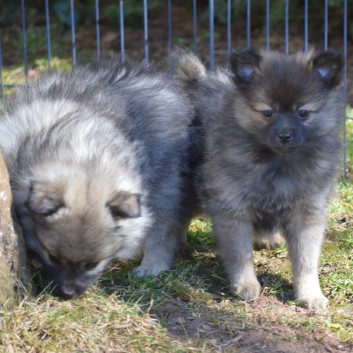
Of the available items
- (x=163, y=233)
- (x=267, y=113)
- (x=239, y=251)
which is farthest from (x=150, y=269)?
(x=267, y=113)

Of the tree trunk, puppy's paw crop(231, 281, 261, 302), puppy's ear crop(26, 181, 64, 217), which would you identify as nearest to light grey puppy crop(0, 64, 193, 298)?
puppy's ear crop(26, 181, 64, 217)

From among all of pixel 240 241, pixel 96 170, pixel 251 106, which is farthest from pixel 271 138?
pixel 96 170

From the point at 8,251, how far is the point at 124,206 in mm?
616

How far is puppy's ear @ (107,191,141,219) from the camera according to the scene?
12.4 feet

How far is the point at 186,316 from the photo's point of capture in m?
4.00

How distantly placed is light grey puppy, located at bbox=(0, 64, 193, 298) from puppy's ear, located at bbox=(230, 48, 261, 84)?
2.11 ft

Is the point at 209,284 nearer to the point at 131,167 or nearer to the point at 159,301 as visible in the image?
the point at 159,301

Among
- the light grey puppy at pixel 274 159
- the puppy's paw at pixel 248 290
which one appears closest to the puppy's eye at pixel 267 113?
the light grey puppy at pixel 274 159

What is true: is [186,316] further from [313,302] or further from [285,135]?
[285,135]

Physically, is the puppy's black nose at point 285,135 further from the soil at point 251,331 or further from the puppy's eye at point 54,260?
the puppy's eye at point 54,260

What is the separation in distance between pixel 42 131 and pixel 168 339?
127cm

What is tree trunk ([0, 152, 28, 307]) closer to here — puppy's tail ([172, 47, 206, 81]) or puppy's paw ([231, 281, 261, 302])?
puppy's paw ([231, 281, 261, 302])

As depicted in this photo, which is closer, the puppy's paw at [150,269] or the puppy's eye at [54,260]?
the puppy's eye at [54,260]

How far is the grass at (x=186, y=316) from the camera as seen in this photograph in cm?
358
